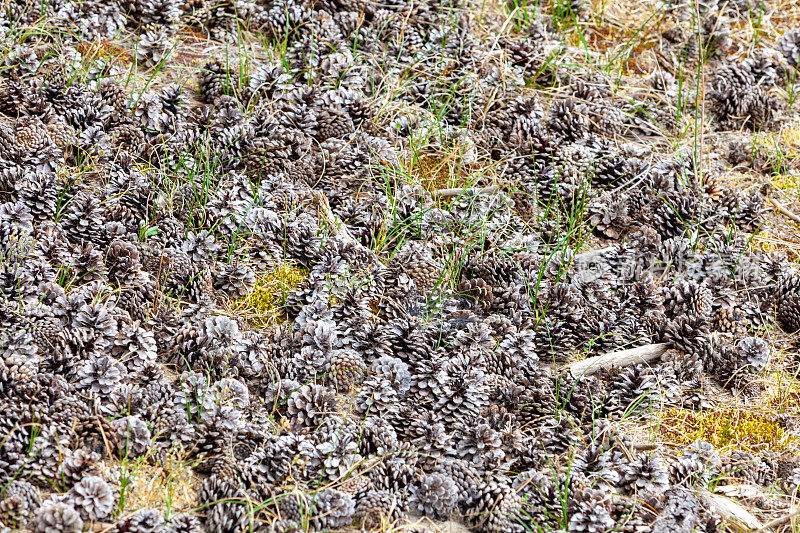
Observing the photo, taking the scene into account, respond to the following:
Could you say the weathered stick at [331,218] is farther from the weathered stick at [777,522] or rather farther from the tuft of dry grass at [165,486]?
the weathered stick at [777,522]

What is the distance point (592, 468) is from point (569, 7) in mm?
3636

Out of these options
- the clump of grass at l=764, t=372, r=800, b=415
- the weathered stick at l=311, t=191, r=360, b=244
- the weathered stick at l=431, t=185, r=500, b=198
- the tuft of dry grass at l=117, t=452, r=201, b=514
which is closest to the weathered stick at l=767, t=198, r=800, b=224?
the clump of grass at l=764, t=372, r=800, b=415

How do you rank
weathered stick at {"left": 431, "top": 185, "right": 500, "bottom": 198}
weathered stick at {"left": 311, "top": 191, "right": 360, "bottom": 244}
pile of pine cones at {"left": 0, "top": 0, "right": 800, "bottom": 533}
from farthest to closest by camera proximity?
1. weathered stick at {"left": 431, "top": 185, "right": 500, "bottom": 198}
2. weathered stick at {"left": 311, "top": 191, "right": 360, "bottom": 244}
3. pile of pine cones at {"left": 0, "top": 0, "right": 800, "bottom": 533}

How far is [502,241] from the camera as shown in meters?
4.20

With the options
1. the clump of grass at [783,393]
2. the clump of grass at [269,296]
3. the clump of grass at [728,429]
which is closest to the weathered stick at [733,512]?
the clump of grass at [728,429]

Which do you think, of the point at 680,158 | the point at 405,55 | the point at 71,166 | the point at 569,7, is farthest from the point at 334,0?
the point at 680,158

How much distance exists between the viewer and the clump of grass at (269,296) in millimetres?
3719

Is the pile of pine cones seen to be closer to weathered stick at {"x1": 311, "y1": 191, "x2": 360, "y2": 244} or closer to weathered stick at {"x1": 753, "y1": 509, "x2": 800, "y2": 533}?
weathered stick at {"x1": 311, "y1": 191, "x2": 360, "y2": 244}

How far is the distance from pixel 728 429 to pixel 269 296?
2361mm

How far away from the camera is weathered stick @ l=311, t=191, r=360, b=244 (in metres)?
Result: 4.09

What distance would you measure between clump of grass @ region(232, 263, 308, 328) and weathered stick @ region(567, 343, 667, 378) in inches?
59.8

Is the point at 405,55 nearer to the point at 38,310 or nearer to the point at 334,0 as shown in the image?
the point at 334,0

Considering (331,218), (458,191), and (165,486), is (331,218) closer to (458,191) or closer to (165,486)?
(458,191)

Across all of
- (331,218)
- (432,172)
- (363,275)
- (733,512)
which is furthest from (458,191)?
(733,512)
